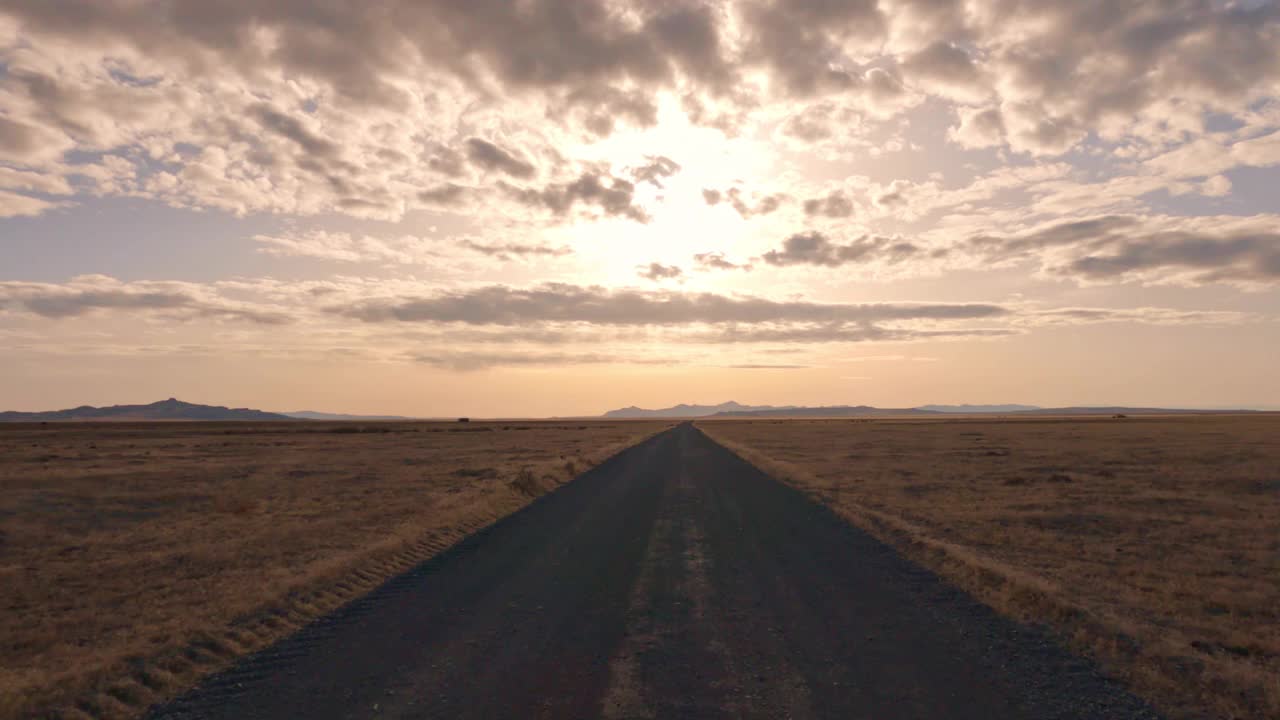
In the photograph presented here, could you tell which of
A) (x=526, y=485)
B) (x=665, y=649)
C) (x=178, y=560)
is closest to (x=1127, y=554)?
(x=665, y=649)

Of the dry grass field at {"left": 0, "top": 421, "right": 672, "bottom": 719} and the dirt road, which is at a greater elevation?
the dirt road

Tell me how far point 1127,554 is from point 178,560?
848 inches

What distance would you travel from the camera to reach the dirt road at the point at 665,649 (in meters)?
6.79

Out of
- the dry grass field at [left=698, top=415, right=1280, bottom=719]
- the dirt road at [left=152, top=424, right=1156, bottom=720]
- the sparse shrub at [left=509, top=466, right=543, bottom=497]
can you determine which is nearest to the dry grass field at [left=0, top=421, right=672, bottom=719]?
the sparse shrub at [left=509, top=466, right=543, bottom=497]

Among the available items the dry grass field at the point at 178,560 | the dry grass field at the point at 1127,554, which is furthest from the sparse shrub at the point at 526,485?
the dry grass field at the point at 1127,554

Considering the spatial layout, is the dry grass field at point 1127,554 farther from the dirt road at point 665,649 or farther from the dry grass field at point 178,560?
the dry grass field at point 178,560

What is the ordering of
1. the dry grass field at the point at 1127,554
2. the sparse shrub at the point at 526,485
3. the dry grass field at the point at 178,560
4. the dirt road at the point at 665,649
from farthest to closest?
1. the sparse shrub at the point at 526,485
2. the dry grass field at the point at 178,560
3. the dry grass field at the point at 1127,554
4. the dirt road at the point at 665,649

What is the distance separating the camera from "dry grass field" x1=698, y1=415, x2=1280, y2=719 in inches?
335

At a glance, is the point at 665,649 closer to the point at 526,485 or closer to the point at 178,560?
the point at 178,560

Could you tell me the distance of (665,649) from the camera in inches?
333

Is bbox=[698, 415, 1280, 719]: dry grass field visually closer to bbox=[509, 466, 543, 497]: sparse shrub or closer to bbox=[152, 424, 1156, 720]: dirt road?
bbox=[152, 424, 1156, 720]: dirt road

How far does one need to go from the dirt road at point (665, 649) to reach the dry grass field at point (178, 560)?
4.14 ft

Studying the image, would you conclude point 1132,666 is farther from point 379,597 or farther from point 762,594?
point 379,597

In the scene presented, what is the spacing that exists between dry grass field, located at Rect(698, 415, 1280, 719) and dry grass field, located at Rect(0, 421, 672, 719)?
10921 millimetres
